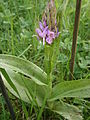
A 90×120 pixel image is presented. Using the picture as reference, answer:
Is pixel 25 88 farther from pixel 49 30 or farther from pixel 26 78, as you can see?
pixel 49 30

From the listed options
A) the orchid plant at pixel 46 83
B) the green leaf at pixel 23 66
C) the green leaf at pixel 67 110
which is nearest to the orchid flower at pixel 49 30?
the orchid plant at pixel 46 83

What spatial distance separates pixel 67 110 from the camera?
0.99 meters

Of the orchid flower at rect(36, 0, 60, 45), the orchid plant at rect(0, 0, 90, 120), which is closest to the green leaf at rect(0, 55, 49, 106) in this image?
the orchid plant at rect(0, 0, 90, 120)

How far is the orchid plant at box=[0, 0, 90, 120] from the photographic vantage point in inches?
33.0

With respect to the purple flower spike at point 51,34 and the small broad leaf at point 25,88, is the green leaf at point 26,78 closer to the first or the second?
the small broad leaf at point 25,88

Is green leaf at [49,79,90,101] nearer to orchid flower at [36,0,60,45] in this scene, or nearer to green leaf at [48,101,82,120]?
green leaf at [48,101,82,120]

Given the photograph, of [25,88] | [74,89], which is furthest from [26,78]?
[74,89]

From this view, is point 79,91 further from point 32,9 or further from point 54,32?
point 32,9

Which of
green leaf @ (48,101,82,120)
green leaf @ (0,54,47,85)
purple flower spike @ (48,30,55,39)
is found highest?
purple flower spike @ (48,30,55,39)

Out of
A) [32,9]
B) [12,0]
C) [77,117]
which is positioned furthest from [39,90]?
[12,0]

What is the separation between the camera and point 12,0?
171 centimetres

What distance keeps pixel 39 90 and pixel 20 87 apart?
8cm

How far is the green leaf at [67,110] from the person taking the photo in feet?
3.15

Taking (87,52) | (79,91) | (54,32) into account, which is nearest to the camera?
(54,32)
